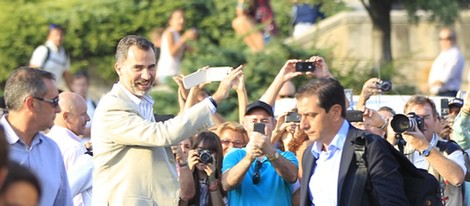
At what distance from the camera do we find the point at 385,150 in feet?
26.5

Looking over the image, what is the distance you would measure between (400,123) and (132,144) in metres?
Result: 1.79

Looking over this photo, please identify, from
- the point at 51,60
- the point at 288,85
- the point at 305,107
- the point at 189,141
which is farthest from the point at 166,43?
the point at 305,107

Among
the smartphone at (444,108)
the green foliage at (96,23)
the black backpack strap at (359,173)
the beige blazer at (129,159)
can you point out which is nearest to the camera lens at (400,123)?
the black backpack strap at (359,173)

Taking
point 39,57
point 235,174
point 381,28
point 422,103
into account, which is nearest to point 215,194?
point 235,174

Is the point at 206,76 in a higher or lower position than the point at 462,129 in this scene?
higher

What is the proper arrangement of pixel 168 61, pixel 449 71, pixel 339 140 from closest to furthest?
pixel 339 140
pixel 449 71
pixel 168 61

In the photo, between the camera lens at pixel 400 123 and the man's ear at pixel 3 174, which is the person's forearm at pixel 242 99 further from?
the man's ear at pixel 3 174

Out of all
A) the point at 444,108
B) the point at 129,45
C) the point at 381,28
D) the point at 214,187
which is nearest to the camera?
the point at 129,45

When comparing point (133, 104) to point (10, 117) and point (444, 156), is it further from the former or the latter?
point (444, 156)

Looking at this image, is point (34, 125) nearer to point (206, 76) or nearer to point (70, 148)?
point (206, 76)

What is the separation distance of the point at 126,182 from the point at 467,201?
3.51 m

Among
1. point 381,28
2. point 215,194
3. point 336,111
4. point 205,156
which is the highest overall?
point 381,28

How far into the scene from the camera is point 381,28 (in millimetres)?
20328

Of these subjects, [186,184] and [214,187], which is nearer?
[186,184]
